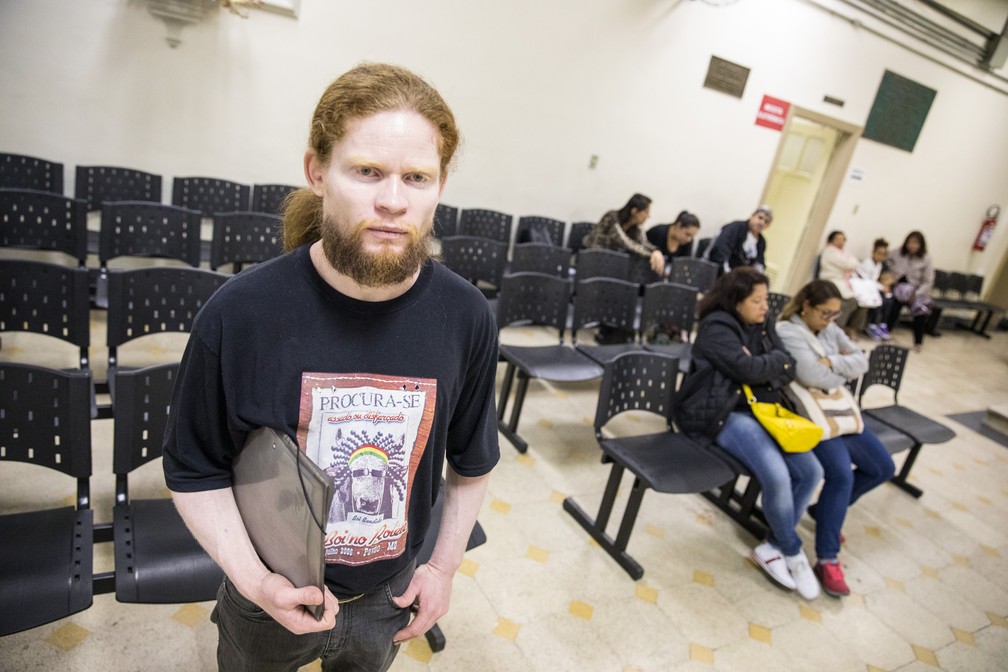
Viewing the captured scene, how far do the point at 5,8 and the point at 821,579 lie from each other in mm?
6040

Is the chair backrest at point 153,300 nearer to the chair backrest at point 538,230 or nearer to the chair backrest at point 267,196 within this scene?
the chair backrest at point 267,196

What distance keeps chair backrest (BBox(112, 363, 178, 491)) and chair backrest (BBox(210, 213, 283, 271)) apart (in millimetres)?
1803

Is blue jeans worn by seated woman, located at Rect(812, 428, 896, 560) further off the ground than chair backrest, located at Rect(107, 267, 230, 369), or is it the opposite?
chair backrest, located at Rect(107, 267, 230, 369)

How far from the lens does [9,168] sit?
12.1 ft

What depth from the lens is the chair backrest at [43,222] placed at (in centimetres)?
303

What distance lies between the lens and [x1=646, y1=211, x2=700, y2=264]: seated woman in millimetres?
5027

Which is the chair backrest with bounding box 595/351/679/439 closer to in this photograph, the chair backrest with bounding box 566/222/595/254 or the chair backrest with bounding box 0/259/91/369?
the chair backrest with bounding box 0/259/91/369

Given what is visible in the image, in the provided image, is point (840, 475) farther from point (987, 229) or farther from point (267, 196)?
point (987, 229)

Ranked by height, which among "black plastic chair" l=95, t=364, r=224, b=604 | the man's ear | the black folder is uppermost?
the man's ear

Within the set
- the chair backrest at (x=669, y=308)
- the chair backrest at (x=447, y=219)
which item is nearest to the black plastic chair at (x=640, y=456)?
the chair backrest at (x=669, y=308)

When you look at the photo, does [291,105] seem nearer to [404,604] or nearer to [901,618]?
[404,604]

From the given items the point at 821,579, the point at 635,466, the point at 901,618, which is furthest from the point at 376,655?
the point at 901,618

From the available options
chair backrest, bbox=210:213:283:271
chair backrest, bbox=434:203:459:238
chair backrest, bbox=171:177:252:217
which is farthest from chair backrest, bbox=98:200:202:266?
chair backrest, bbox=434:203:459:238

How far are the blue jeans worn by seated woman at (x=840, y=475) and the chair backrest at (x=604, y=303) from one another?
4.70 feet
